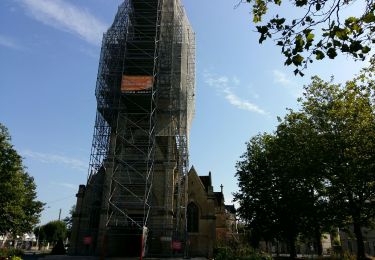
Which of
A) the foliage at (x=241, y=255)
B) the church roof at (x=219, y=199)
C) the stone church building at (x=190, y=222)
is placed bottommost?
the foliage at (x=241, y=255)

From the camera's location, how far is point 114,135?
33531mm

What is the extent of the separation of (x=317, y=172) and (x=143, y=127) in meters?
17.2

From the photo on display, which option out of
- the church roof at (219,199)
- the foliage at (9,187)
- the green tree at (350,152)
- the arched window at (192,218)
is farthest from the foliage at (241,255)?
the church roof at (219,199)

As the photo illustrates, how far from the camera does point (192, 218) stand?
116ft

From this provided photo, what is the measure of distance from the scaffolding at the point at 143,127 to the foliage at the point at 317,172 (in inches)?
340

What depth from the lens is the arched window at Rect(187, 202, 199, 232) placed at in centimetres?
3512

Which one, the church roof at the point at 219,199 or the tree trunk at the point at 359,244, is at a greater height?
the church roof at the point at 219,199

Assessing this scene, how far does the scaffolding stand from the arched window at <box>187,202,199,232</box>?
7.71 ft

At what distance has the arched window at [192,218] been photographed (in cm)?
3512

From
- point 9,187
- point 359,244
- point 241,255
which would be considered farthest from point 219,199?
point 241,255

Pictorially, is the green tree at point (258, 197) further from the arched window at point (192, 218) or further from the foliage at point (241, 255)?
the foliage at point (241, 255)

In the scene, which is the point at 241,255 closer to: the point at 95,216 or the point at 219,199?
the point at 95,216

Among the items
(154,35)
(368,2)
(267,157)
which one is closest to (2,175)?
(154,35)

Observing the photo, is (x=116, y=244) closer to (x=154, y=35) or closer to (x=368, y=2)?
(x=154, y=35)
